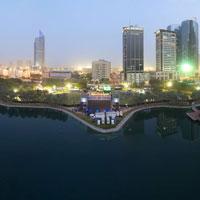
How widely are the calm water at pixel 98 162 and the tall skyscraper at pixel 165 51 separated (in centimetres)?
Answer: 3862

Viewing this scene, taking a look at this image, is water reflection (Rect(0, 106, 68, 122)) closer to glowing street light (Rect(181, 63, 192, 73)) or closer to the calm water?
the calm water

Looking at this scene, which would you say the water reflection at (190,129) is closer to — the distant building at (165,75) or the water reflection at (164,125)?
the water reflection at (164,125)

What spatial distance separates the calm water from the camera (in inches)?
320

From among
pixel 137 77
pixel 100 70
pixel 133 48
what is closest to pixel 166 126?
pixel 137 77

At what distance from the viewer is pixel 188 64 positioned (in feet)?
199

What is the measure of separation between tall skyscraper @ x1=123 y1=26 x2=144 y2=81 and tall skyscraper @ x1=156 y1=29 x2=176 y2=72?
328 centimetres

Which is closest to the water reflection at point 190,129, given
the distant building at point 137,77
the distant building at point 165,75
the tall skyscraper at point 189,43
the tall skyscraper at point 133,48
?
the distant building at point 137,77

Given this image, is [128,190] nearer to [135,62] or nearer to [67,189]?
[67,189]

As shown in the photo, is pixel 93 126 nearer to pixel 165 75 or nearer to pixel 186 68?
pixel 165 75

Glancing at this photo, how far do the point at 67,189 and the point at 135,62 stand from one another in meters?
48.2

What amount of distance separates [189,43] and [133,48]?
11.9 meters

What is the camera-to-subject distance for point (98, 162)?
10484 mm

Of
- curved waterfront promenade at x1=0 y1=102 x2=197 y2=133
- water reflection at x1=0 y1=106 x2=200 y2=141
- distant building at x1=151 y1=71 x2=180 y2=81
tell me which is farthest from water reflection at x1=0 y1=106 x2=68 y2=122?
distant building at x1=151 y1=71 x2=180 y2=81

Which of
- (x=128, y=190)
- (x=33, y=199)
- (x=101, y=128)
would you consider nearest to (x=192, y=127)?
(x=101, y=128)
